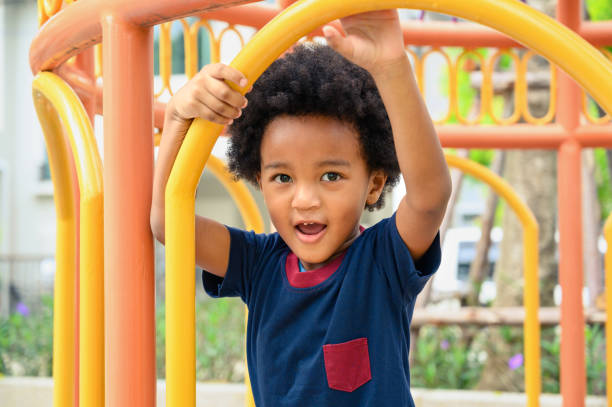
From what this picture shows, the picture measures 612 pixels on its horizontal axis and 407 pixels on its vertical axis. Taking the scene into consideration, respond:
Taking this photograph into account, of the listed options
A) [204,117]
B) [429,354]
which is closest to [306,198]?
[204,117]

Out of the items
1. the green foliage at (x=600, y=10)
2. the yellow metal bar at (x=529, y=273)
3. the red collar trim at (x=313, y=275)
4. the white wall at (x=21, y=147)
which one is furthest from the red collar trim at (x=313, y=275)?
the white wall at (x=21, y=147)

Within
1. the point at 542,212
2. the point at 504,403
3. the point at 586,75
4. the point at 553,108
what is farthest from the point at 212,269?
the point at 542,212

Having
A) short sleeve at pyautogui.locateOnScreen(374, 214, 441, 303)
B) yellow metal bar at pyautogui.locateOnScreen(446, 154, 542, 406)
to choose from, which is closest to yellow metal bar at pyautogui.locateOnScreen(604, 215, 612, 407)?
yellow metal bar at pyautogui.locateOnScreen(446, 154, 542, 406)

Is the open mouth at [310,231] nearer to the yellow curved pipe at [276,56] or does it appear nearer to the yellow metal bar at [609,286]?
the yellow curved pipe at [276,56]

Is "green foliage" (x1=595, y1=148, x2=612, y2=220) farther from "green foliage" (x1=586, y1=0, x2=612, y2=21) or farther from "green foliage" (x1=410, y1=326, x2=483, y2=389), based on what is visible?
"green foliage" (x1=410, y1=326, x2=483, y2=389)

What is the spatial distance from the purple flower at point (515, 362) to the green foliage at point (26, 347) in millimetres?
2879

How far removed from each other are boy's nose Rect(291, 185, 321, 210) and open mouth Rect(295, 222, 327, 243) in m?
0.05

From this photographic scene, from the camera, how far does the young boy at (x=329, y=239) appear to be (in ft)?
3.81

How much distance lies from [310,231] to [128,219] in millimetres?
323

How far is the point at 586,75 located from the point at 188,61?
1.48m

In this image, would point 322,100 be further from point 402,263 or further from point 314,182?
point 402,263

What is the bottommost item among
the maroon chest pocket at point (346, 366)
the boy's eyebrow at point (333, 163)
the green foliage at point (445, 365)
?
the green foliage at point (445, 365)

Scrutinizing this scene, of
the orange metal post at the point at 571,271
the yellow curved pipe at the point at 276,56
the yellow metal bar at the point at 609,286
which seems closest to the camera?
the yellow curved pipe at the point at 276,56

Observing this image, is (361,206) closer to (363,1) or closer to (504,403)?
(363,1)
